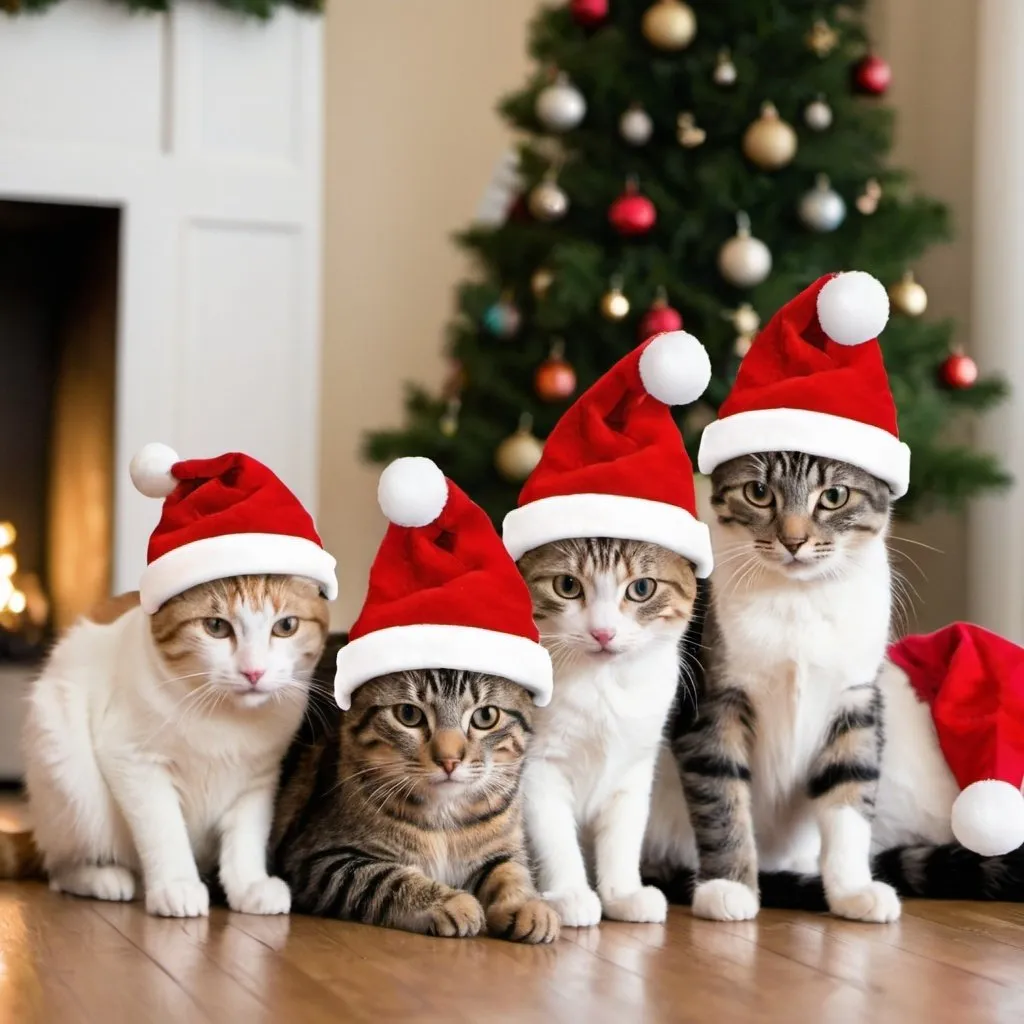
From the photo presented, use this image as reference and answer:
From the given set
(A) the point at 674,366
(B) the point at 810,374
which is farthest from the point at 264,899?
(B) the point at 810,374

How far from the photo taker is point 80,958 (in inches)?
55.4

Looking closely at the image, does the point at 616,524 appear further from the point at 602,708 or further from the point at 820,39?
the point at 820,39

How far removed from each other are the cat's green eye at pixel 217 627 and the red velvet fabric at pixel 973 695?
0.90 meters

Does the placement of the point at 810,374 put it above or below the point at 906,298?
below

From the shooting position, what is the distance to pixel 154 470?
1.71 metres

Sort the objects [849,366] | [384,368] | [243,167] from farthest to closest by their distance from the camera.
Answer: [384,368], [243,167], [849,366]

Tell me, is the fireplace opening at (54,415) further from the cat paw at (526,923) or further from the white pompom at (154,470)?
the cat paw at (526,923)

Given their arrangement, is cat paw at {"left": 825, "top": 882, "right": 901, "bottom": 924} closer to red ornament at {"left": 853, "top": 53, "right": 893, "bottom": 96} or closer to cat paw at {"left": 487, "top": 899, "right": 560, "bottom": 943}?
cat paw at {"left": 487, "top": 899, "right": 560, "bottom": 943}

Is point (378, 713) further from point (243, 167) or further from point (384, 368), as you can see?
point (384, 368)

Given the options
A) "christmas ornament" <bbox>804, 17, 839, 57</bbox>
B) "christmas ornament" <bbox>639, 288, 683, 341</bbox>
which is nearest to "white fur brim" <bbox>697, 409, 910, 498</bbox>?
"christmas ornament" <bbox>639, 288, 683, 341</bbox>

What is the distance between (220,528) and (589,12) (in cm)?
186

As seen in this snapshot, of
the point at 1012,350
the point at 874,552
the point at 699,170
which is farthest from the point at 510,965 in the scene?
the point at 1012,350

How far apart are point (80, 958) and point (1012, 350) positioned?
2.56 metres

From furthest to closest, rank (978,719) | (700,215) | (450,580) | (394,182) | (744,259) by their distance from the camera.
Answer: (394,182) < (700,215) < (744,259) < (978,719) < (450,580)
